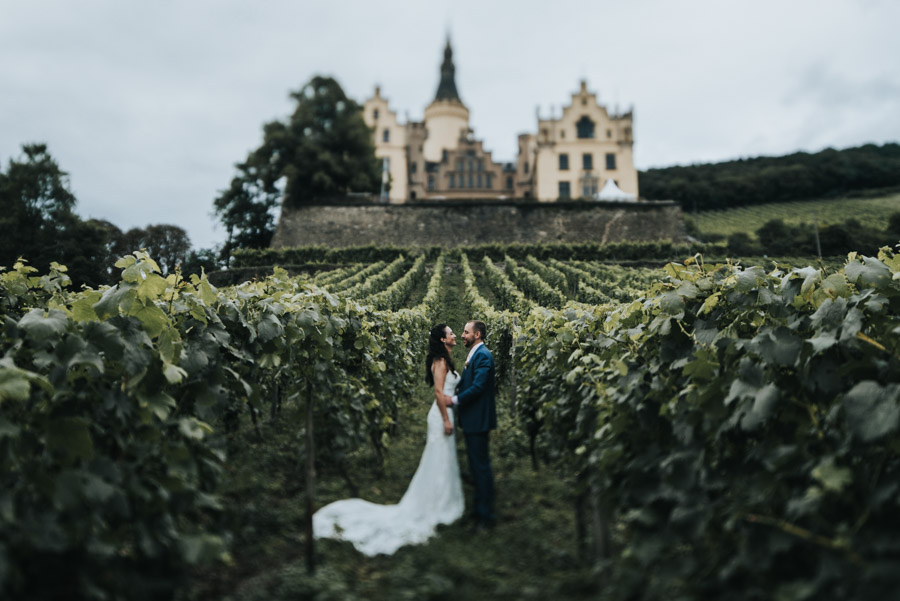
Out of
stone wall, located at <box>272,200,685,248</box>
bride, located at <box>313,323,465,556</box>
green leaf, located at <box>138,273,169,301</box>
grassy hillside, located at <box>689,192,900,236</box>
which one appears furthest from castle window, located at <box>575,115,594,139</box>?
green leaf, located at <box>138,273,169,301</box>

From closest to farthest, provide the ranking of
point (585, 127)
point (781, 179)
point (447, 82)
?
point (585, 127) < point (447, 82) < point (781, 179)

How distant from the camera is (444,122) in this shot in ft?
197

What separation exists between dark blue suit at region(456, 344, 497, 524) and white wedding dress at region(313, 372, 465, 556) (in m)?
0.18

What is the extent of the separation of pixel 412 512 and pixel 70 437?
2608mm

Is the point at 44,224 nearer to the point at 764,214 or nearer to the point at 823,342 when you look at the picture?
the point at 823,342

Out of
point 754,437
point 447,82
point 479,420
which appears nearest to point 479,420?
point 479,420

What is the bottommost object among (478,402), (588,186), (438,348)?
(478,402)

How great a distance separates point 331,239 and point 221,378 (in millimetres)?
36362

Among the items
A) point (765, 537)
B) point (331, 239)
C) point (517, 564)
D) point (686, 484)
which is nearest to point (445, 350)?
point (517, 564)

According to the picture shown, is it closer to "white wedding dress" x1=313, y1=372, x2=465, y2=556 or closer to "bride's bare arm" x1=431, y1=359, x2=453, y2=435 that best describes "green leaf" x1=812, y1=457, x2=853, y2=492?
"white wedding dress" x1=313, y1=372, x2=465, y2=556

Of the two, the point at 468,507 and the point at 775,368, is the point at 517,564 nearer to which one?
the point at 468,507

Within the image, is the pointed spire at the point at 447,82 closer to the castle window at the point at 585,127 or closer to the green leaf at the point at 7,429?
the castle window at the point at 585,127

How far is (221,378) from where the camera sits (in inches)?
159

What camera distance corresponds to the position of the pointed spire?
202ft
